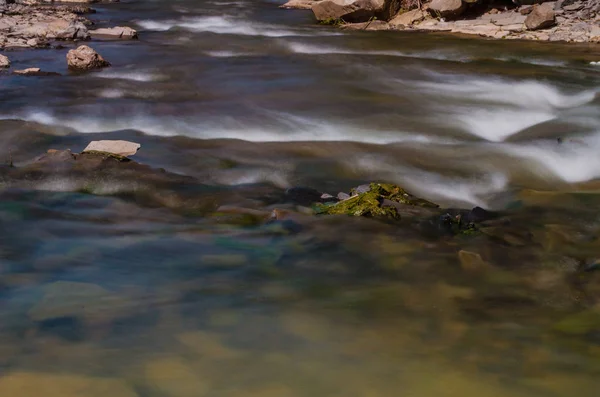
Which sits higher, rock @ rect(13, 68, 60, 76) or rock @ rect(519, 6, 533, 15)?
rock @ rect(519, 6, 533, 15)

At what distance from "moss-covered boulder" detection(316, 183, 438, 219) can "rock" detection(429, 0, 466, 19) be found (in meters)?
11.0

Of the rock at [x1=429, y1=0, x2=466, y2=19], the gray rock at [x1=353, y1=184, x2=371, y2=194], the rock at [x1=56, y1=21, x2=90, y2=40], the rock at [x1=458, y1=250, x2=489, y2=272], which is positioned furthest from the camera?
the rock at [x1=429, y1=0, x2=466, y2=19]

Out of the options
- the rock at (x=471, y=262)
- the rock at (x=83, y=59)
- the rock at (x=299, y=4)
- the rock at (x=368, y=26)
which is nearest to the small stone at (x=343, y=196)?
the rock at (x=471, y=262)

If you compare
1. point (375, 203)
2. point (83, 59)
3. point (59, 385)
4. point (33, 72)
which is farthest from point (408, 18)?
point (59, 385)

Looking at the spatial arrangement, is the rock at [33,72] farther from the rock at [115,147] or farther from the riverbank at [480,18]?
the riverbank at [480,18]

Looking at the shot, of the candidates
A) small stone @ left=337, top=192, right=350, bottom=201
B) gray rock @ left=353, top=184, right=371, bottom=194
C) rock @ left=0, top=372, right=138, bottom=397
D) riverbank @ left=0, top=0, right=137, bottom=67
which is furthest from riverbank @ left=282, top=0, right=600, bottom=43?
rock @ left=0, top=372, right=138, bottom=397

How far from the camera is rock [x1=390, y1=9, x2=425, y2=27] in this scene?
16.2m

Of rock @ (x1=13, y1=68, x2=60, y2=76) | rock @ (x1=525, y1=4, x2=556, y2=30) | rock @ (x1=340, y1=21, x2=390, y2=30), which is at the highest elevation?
rock @ (x1=525, y1=4, x2=556, y2=30)

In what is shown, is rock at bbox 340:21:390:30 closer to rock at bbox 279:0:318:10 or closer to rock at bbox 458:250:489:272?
rock at bbox 279:0:318:10

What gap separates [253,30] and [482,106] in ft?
27.1

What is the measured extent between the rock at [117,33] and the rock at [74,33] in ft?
1.36

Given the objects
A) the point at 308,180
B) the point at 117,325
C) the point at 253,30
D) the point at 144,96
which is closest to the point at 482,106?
the point at 308,180

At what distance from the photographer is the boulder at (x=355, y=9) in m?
16.2

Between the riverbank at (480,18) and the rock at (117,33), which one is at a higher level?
the riverbank at (480,18)
